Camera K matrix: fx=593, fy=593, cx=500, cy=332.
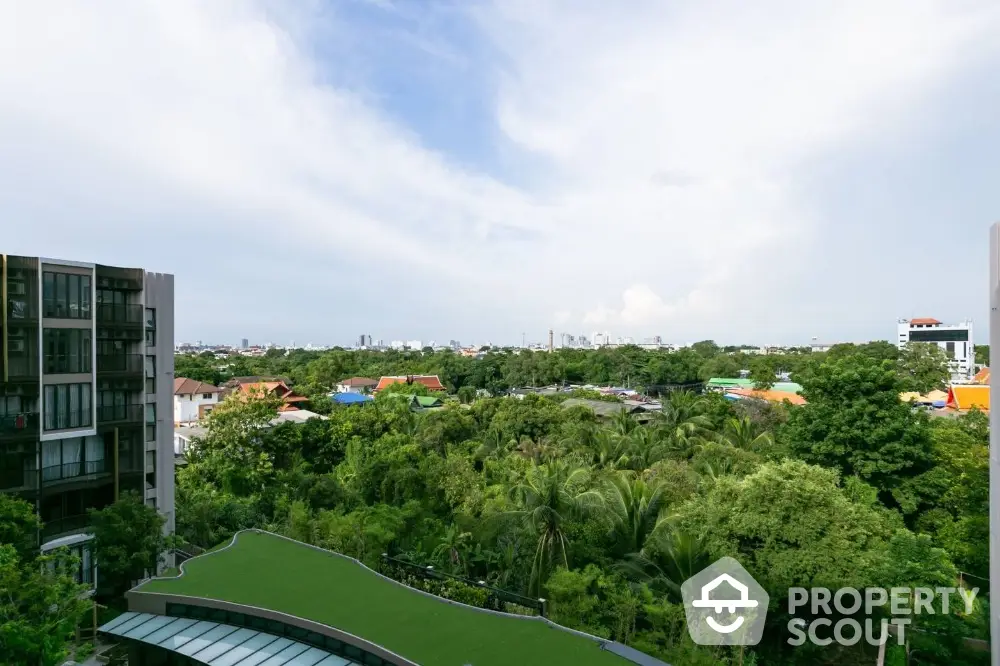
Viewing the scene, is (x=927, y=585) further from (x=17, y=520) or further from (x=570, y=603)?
(x=17, y=520)

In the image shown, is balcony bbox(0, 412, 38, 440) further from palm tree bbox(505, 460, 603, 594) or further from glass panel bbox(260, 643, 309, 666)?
palm tree bbox(505, 460, 603, 594)

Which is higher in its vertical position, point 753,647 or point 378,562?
point 378,562

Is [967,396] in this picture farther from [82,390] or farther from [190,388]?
[190,388]

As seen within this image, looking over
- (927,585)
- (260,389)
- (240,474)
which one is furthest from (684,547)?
(260,389)

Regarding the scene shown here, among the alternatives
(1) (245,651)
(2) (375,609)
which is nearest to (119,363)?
(1) (245,651)

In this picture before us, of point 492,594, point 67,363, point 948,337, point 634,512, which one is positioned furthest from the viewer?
point 948,337

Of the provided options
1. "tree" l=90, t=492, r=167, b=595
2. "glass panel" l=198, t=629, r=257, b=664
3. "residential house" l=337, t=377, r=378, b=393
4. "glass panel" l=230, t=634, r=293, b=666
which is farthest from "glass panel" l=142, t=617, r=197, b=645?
"residential house" l=337, t=377, r=378, b=393
